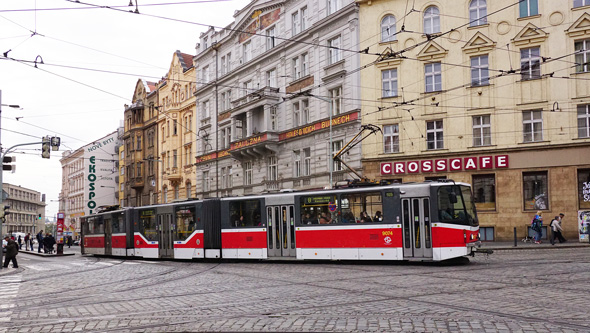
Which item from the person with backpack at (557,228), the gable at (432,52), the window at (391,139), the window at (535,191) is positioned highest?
the gable at (432,52)

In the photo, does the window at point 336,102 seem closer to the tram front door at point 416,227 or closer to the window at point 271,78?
the window at point 271,78

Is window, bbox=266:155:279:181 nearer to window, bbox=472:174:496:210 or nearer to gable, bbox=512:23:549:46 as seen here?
window, bbox=472:174:496:210

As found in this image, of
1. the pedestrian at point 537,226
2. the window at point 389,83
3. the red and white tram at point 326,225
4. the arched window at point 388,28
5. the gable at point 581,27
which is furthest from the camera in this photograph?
the window at point 389,83

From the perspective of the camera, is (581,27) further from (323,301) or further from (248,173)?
(248,173)

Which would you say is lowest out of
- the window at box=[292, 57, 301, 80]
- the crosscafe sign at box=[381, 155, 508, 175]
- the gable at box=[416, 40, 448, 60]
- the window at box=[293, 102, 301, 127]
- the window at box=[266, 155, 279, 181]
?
the crosscafe sign at box=[381, 155, 508, 175]

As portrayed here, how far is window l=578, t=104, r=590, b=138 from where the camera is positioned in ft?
93.4

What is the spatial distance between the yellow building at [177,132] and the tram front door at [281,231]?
1227 inches

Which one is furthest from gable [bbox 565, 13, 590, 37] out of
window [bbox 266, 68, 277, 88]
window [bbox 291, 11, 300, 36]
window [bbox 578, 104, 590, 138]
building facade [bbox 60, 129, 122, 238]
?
building facade [bbox 60, 129, 122, 238]

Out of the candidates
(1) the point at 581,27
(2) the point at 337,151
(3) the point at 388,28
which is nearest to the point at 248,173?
(2) the point at 337,151

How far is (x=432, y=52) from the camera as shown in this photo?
32.2m

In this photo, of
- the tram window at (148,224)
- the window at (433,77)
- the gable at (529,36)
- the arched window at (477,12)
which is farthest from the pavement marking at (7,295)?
Answer: the gable at (529,36)

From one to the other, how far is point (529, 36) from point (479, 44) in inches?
97.5

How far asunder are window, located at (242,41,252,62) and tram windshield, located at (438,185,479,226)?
30.1 metres

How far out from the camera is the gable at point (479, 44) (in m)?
30.7
